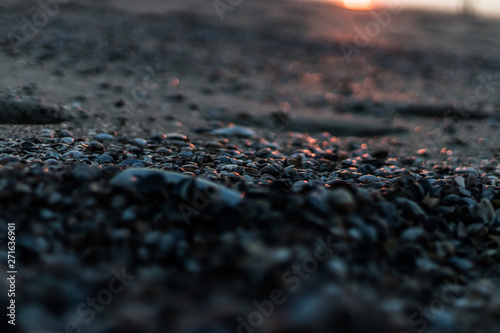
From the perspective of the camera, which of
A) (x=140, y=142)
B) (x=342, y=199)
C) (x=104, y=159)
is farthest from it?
(x=140, y=142)

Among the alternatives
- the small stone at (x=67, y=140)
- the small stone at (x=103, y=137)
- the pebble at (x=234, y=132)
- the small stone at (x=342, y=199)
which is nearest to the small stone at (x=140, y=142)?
the small stone at (x=103, y=137)

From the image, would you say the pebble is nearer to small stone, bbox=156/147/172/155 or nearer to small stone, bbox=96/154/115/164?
small stone, bbox=156/147/172/155

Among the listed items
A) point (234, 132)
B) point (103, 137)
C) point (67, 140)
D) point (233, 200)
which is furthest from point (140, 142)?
point (233, 200)

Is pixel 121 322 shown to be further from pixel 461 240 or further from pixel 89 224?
pixel 461 240

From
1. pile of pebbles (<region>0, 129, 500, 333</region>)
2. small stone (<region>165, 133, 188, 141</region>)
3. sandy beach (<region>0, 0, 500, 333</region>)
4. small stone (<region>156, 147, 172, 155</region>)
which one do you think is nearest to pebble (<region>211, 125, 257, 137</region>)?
sandy beach (<region>0, 0, 500, 333</region>)

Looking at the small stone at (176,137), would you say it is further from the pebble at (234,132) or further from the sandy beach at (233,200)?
the pebble at (234,132)

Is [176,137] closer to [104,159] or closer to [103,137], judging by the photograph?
[103,137]

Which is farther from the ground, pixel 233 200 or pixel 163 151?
pixel 233 200

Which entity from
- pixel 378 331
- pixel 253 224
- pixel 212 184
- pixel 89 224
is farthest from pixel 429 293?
pixel 89 224

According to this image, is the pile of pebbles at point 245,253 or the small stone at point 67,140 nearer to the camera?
the pile of pebbles at point 245,253
